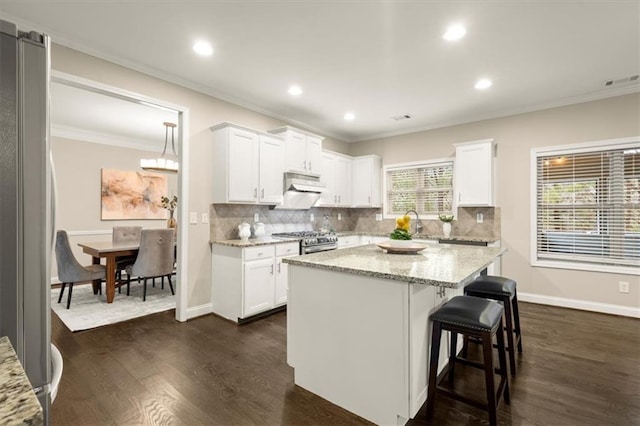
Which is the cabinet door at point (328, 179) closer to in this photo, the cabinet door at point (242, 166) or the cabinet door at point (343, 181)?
the cabinet door at point (343, 181)

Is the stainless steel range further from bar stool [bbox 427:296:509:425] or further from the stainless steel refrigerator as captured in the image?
the stainless steel refrigerator

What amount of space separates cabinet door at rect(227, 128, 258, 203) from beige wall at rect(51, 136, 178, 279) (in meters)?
3.83

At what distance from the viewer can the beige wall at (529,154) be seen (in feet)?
12.6

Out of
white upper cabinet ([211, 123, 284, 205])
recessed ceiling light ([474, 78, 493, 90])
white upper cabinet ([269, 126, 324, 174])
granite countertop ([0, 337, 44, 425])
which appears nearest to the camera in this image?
granite countertop ([0, 337, 44, 425])

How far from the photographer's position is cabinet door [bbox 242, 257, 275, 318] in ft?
11.5

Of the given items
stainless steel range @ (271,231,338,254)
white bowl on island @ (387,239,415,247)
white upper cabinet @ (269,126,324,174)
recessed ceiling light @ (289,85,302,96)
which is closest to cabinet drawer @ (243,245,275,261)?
stainless steel range @ (271,231,338,254)

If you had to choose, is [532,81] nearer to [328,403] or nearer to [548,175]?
[548,175]

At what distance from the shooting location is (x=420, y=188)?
17.9ft

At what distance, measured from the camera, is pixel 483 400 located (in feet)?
6.81

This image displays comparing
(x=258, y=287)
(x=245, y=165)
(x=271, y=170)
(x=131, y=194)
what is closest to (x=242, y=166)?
(x=245, y=165)

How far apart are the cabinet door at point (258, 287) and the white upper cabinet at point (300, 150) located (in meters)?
1.50

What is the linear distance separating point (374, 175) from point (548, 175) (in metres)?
2.62

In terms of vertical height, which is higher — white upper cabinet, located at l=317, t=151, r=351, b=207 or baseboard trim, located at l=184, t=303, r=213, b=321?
white upper cabinet, located at l=317, t=151, r=351, b=207

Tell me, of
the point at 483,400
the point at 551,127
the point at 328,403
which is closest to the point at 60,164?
the point at 328,403
